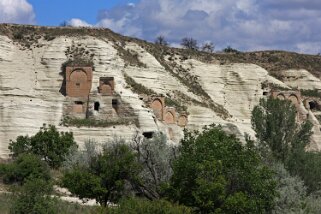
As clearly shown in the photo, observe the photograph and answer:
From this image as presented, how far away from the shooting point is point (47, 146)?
58.7m

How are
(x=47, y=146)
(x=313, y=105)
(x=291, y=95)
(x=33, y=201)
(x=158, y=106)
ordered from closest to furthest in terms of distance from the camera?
(x=33, y=201)
(x=47, y=146)
(x=158, y=106)
(x=291, y=95)
(x=313, y=105)

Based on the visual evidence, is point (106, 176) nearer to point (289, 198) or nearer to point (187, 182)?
point (187, 182)

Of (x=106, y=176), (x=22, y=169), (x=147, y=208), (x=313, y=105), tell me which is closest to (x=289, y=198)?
(x=106, y=176)

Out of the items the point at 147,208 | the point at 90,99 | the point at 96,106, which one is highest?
the point at 90,99

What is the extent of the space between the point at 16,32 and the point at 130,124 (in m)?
15.1

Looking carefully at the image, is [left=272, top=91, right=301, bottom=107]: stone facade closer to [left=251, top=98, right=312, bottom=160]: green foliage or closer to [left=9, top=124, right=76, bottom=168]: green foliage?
[left=9, top=124, right=76, bottom=168]: green foliage

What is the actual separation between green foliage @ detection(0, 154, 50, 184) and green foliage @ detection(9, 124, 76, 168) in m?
4.28

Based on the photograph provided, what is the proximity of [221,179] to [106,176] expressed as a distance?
6.61 metres

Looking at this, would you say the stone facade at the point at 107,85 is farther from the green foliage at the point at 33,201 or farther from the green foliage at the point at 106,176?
the green foliage at the point at 33,201

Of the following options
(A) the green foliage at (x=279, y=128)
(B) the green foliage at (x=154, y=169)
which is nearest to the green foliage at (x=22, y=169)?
(A) the green foliage at (x=279, y=128)

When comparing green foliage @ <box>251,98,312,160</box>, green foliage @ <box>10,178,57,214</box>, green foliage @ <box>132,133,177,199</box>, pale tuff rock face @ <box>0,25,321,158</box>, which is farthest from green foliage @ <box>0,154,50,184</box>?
green foliage @ <box>10,178,57,214</box>

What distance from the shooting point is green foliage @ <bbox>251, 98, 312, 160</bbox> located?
4675cm

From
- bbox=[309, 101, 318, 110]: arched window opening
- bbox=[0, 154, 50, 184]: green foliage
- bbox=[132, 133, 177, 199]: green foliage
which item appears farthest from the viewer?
bbox=[309, 101, 318, 110]: arched window opening

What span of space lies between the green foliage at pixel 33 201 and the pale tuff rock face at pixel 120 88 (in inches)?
1138
